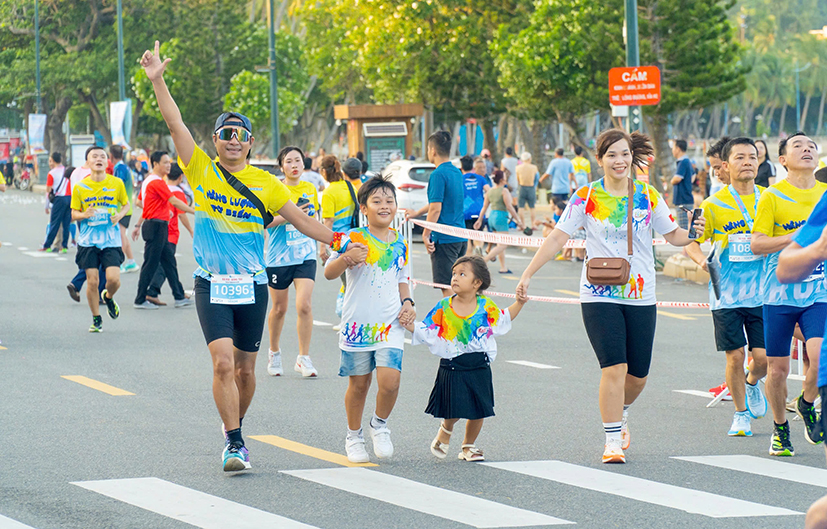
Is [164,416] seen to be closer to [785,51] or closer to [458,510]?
[458,510]

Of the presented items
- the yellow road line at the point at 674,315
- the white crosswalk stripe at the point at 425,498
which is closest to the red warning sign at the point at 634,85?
the yellow road line at the point at 674,315

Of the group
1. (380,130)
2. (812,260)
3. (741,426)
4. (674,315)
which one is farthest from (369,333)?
(380,130)

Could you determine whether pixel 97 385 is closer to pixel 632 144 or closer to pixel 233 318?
pixel 233 318

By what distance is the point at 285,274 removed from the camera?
32.3 ft

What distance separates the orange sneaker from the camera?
6.75m

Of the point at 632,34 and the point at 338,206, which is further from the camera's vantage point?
the point at 632,34

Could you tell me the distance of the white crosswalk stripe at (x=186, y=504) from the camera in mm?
5551

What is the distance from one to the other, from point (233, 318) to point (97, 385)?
3.23 metres

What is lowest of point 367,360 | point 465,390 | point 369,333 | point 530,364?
point 530,364

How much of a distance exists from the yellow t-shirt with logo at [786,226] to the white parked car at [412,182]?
55.5ft

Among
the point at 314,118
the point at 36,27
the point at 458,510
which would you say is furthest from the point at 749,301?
the point at 314,118

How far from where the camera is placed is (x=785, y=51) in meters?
103

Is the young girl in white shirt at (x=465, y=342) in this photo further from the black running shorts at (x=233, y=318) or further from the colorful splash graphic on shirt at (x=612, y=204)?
the black running shorts at (x=233, y=318)

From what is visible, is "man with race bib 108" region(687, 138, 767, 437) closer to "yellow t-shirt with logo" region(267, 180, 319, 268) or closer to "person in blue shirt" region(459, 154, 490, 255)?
"yellow t-shirt with logo" region(267, 180, 319, 268)
